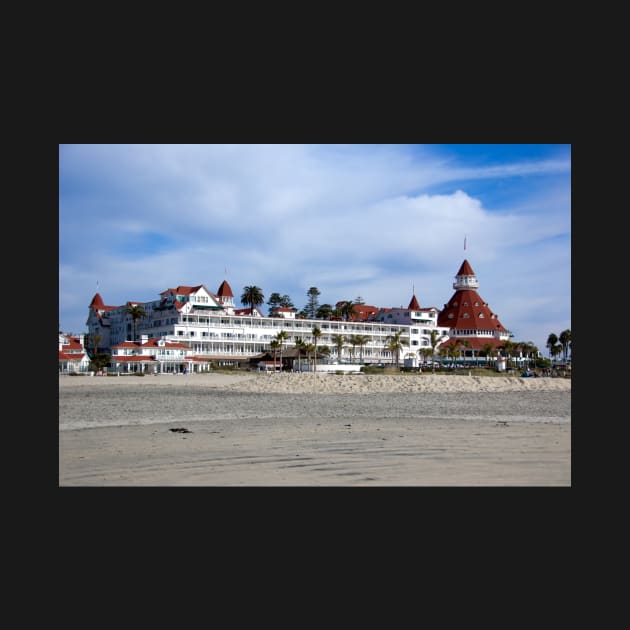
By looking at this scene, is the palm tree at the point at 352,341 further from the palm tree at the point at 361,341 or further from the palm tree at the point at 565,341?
the palm tree at the point at 565,341

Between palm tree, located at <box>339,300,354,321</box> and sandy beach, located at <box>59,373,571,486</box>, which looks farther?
palm tree, located at <box>339,300,354,321</box>

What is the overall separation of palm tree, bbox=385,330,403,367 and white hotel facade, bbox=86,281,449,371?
16.5 inches

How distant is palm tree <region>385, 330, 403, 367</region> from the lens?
81375mm

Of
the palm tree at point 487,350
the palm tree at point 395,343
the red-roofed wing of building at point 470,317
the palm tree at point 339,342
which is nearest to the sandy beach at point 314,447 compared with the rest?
the palm tree at point 339,342

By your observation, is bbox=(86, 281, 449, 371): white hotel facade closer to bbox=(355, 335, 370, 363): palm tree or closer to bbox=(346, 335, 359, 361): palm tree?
bbox=(346, 335, 359, 361): palm tree

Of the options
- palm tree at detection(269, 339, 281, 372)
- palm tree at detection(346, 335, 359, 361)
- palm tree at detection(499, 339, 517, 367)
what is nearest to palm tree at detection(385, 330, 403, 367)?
palm tree at detection(346, 335, 359, 361)

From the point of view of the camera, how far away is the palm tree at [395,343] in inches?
3204

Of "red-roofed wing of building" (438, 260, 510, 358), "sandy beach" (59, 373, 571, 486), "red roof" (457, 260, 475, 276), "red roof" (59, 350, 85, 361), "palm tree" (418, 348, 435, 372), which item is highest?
"red roof" (457, 260, 475, 276)

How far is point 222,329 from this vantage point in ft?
248

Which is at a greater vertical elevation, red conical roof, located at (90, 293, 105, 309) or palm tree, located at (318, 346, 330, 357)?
red conical roof, located at (90, 293, 105, 309)

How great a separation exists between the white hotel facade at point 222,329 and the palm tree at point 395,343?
1.37ft

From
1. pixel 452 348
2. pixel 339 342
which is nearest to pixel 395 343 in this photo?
pixel 452 348

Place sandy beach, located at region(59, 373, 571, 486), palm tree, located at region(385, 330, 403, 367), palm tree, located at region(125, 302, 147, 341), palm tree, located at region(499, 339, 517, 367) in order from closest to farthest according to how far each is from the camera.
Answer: sandy beach, located at region(59, 373, 571, 486) < palm tree, located at region(125, 302, 147, 341) < palm tree, located at region(499, 339, 517, 367) < palm tree, located at region(385, 330, 403, 367)

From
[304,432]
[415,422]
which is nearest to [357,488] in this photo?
[304,432]
